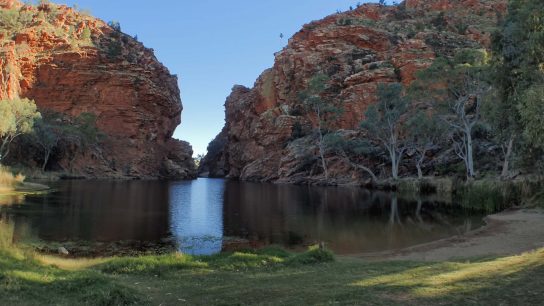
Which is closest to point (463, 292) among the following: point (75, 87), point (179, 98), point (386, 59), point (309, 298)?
point (309, 298)

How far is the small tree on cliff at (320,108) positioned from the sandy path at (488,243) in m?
63.7

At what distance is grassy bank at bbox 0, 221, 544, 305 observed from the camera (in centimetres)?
798

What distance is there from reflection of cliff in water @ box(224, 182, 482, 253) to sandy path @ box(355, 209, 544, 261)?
1908mm

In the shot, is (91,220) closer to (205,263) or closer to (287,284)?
(205,263)

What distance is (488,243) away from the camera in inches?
783

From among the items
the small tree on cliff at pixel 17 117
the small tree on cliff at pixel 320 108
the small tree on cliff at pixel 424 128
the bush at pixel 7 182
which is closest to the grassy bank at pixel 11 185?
the bush at pixel 7 182

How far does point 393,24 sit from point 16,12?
102998 mm

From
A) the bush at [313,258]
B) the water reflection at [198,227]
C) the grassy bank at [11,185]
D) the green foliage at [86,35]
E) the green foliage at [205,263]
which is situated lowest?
the water reflection at [198,227]

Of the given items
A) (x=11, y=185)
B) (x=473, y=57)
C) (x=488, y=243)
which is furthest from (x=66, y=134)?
(x=488, y=243)

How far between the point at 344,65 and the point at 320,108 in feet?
68.4

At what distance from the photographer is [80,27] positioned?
119438 mm

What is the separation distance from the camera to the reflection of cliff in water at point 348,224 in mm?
23406

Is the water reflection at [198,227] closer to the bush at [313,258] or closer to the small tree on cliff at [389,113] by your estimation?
the bush at [313,258]

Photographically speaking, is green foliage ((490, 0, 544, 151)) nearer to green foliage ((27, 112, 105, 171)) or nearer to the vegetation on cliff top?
the vegetation on cliff top
